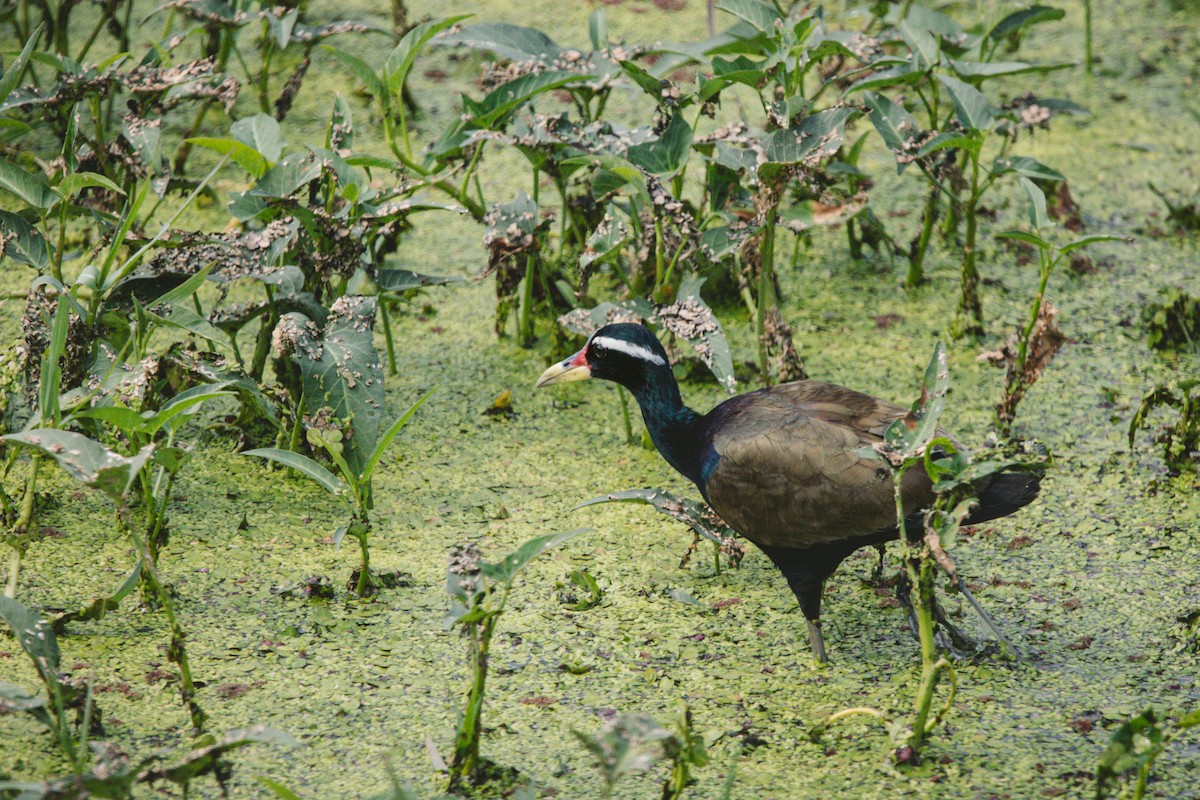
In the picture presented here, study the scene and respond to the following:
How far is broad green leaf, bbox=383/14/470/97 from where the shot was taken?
3.90 m

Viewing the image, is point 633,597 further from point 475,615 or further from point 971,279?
point 971,279

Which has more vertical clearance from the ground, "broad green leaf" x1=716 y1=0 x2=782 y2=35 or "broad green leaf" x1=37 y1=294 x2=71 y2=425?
"broad green leaf" x1=716 y1=0 x2=782 y2=35

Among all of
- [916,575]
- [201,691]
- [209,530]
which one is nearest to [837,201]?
[916,575]

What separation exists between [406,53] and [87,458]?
190cm

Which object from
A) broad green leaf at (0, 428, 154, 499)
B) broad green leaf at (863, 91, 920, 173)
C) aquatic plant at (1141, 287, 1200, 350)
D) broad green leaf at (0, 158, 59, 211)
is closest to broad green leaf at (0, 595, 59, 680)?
broad green leaf at (0, 428, 154, 499)

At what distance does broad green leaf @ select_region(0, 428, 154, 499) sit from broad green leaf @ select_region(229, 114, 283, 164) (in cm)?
146

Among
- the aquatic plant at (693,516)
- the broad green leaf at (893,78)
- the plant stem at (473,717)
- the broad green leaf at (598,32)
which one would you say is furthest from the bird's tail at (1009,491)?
the broad green leaf at (598,32)

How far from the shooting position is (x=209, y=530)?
3666mm

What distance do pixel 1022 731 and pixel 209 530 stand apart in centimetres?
225

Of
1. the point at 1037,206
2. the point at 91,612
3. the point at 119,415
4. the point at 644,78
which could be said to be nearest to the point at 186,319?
the point at 119,415

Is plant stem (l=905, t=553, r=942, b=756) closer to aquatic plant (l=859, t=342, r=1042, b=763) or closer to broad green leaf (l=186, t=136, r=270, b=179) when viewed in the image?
aquatic plant (l=859, t=342, r=1042, b=763)

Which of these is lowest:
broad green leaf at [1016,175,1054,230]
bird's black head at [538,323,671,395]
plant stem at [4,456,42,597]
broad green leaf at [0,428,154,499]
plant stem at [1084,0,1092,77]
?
plant stem at [4,456,42,597]

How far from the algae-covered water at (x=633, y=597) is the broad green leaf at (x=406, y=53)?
3.38ft

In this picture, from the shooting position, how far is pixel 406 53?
13.2 ft
